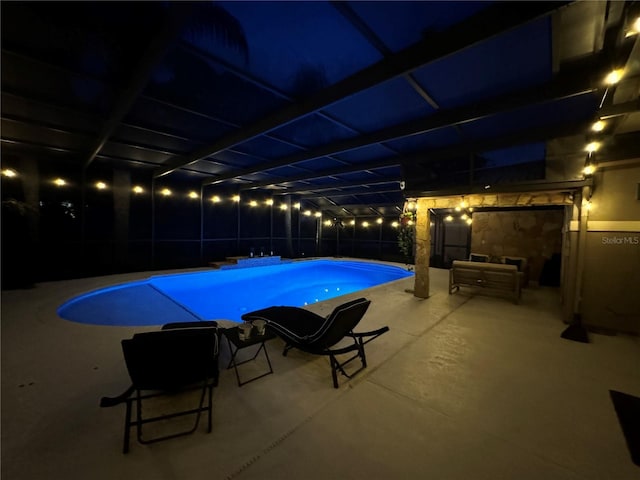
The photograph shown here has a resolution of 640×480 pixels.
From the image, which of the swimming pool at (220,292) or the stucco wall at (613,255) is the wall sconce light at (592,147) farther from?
the swimming pool at (220,292)

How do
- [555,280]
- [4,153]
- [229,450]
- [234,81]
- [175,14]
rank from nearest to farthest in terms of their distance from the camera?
[229,450], [175,14], [234,81], [4,153], [555,280]

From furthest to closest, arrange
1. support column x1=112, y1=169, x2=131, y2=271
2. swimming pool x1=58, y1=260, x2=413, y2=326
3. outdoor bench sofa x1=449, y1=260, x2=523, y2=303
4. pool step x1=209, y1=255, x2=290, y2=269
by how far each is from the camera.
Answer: pool step x1=209, y1=255, x2=290, y2=269 < support column x1=112, y1=169, x2=131, y2=271 < outdoor bench sofa x1=449, y1=260, x2=523, y2=303 < swimming pool x1=58, y1=260, x2=413, y2=326

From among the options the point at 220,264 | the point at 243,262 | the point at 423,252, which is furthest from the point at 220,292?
the point at 423,252

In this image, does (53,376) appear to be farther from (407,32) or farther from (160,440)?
(407,32)

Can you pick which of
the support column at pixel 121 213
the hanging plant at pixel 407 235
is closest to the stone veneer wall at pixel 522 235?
the hanging plant at pixel 407 235

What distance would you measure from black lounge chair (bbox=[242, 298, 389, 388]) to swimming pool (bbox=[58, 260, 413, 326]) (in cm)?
202

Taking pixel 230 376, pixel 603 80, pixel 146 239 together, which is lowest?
pixel 230 376

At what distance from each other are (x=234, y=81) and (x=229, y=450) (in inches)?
146

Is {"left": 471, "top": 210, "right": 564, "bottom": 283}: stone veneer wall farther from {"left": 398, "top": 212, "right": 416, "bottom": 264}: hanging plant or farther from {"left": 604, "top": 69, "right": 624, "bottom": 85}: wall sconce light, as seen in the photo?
{"left": 604, "top": 69, "right": 624, "bottom": 85}: wall sconce light

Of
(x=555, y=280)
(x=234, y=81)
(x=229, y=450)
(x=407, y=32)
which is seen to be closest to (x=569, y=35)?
(x=407, y=32)

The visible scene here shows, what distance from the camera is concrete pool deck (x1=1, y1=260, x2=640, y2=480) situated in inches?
62.3

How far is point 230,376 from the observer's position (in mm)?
2559

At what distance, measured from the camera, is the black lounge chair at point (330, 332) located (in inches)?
100

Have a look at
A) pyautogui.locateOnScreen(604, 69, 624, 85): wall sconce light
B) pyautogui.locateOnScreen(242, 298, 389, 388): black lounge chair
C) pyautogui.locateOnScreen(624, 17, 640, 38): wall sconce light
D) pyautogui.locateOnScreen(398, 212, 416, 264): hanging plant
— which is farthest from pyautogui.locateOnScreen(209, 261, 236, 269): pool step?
pyautogui.locateOnScreen(624, 17, 640, 38): wall sconce light
